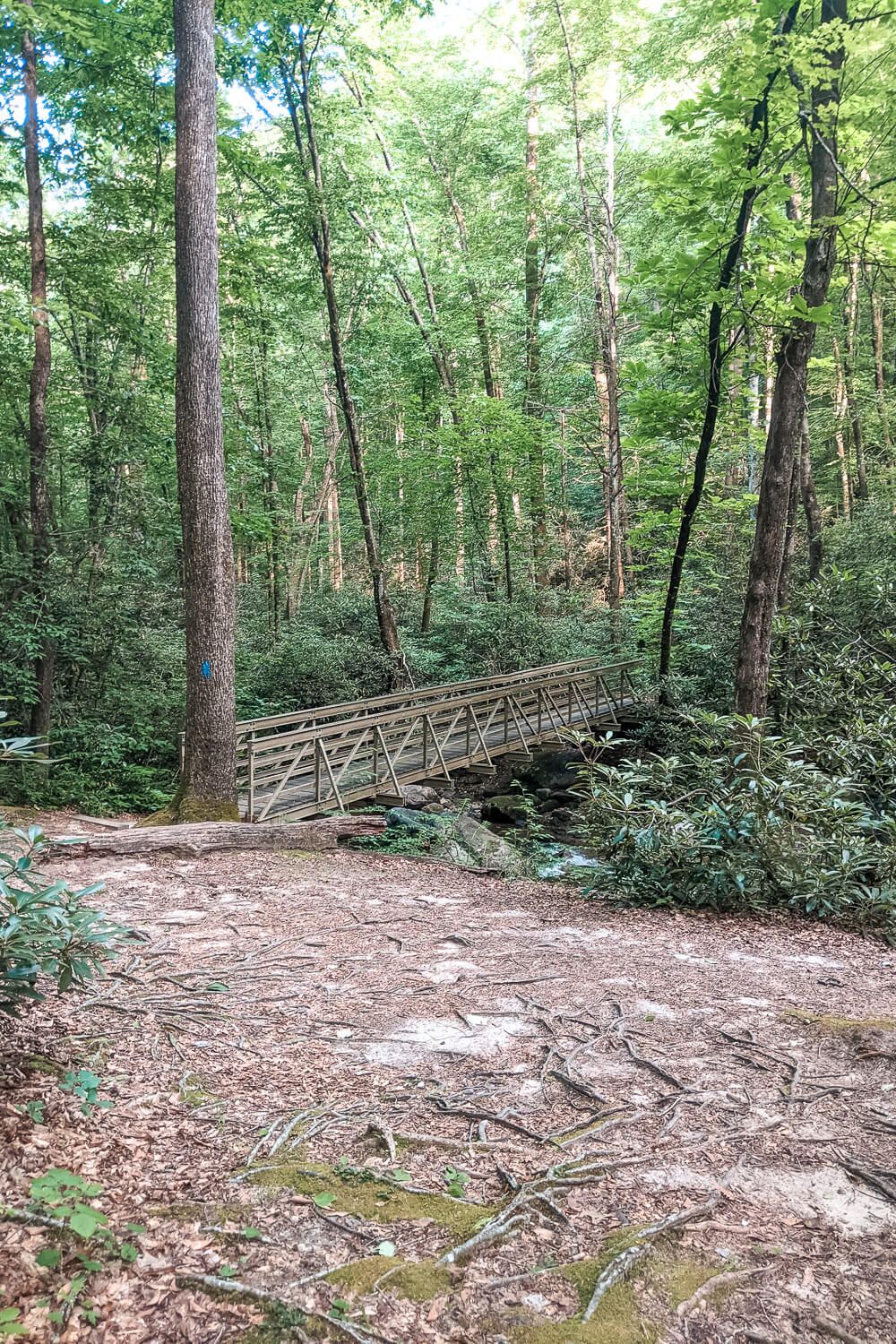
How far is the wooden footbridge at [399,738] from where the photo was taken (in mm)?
8250

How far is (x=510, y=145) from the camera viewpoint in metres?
18.0

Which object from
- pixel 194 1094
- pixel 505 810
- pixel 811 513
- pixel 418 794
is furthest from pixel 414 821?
pixel 811 513

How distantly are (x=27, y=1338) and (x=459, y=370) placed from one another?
19029mm

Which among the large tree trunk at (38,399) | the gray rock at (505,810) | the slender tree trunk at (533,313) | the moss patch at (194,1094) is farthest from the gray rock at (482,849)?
the slender tree trunk at (533,313)

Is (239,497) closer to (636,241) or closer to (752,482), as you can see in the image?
(636,241)

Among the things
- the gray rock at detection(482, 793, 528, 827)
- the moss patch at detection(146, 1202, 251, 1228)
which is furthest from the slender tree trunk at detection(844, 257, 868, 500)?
the moss patch at detection(146, 1202, 251, 1228)

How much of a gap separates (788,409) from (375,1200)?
26.2 ft

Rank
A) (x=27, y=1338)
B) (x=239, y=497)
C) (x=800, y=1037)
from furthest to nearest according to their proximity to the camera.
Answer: (x=239, y=497) < (x=800, y=1037) < (x=27, y=1338)

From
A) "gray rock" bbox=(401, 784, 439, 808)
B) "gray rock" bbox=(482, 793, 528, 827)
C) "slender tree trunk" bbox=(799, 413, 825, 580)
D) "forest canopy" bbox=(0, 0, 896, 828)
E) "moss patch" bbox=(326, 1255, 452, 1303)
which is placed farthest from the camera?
"slender tree trunk" bbox=(799, 413, 825, 580)

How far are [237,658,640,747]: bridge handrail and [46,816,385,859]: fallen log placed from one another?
1335 mm

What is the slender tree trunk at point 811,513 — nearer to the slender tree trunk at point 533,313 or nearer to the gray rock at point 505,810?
the slender tree trunk at point 533,313

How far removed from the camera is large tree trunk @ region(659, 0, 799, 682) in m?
7.69

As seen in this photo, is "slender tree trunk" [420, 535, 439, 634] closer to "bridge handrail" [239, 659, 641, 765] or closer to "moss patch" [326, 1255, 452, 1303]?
"bridge handrail" [239, 659, 641, 765]

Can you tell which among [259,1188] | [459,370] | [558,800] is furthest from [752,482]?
[259,1188]
